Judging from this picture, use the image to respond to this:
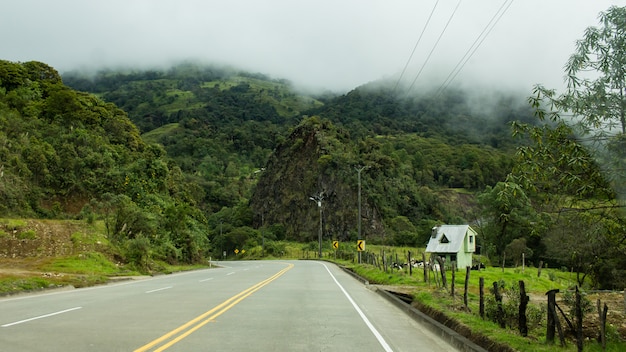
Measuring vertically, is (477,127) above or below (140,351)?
above

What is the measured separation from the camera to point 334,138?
12600cm

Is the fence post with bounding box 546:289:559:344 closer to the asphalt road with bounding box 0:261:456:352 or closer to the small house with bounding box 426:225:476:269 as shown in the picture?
the asphalt road with bounding box 0:261:456:352

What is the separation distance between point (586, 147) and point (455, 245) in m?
54.3

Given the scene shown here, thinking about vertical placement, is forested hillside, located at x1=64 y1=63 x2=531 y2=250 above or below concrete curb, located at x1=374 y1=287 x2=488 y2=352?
above

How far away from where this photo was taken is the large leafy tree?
7.20m

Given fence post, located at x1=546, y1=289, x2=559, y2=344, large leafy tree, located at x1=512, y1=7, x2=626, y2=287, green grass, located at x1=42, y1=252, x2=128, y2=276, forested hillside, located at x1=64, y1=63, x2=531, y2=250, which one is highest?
forested hillside, located at x1=64, y1=63, x2=531, y2=250

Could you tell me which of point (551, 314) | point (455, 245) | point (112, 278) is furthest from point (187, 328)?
point (455, 245)

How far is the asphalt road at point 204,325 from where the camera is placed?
320 inches

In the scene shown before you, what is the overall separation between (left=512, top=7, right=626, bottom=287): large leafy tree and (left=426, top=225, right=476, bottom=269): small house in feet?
172

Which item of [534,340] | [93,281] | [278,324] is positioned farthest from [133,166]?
[534,340]

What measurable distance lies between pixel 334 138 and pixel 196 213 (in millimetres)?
69652

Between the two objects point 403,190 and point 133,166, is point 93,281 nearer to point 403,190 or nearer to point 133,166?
point 133,166

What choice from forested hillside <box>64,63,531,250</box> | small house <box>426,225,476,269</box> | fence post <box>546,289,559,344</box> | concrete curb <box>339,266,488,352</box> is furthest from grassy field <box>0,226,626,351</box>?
forested hillside <box>64,63,531,250</box>

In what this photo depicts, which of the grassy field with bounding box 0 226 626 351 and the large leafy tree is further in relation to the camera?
the grassy field with bounding box 0 226 626 351
